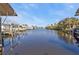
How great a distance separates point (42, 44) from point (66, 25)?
14.2 inches

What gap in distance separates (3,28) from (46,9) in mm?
530

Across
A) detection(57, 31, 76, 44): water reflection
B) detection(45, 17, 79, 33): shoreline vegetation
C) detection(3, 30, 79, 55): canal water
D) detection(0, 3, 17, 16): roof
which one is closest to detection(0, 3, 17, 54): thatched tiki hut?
detection(0, 3, 17, 16): roof

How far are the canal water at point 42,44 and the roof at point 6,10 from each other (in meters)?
0.27

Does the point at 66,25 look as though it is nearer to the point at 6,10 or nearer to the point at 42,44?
the point at 42,44

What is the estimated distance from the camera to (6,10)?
2539 mm

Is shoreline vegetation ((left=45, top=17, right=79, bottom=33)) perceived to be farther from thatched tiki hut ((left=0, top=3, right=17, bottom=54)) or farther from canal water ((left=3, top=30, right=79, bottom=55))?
thatched tiki hut ((left=0, top=3, right=17, bottom=54))

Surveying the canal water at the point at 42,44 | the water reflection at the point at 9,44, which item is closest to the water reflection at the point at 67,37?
the canal water at the point at 42,44

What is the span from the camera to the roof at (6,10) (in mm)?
2502

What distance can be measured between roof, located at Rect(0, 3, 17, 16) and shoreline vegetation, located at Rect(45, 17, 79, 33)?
0.43 meters

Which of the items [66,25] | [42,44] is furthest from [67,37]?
[42,44]

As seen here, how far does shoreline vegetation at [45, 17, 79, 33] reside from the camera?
2512 mm

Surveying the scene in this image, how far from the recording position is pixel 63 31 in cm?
260
